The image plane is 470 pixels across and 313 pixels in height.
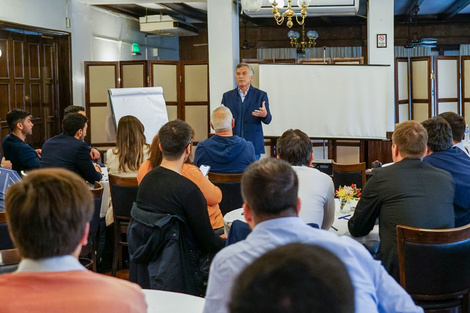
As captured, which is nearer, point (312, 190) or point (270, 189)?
point (270, 189)

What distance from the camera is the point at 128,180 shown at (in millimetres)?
4559

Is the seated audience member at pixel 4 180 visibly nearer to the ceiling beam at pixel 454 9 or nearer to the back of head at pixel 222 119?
the back of head at pixel 222 119

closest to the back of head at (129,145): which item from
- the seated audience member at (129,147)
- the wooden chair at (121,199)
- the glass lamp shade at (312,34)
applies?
the seated audience member at (129,147)

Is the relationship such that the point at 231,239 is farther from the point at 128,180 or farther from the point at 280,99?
the point at 280,99

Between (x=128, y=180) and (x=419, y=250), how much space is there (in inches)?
94.9

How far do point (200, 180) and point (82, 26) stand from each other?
21.8ft

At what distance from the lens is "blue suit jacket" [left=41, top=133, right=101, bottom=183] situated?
498 centimetres

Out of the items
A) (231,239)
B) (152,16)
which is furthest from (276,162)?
(152,16)

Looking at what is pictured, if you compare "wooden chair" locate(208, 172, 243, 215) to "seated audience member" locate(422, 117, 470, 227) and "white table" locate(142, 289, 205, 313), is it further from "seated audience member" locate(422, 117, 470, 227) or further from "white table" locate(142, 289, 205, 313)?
"white table" locate(142, 289, 205, 313)

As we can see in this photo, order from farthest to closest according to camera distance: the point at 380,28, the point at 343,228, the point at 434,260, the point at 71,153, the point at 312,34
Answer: the point at 312,34 < the point at 380,28 < the point at 71,153 < the point at 343,228 < the point at 434,260

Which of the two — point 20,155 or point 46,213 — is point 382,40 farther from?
point 46,213

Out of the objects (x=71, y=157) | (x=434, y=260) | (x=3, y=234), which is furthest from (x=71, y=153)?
(x=434, y=260)

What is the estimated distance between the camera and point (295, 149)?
3.37 m

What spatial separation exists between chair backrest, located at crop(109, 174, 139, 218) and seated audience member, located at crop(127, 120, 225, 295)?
135 centimetres
